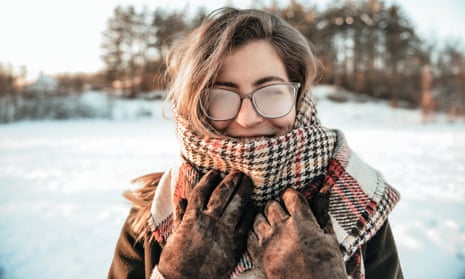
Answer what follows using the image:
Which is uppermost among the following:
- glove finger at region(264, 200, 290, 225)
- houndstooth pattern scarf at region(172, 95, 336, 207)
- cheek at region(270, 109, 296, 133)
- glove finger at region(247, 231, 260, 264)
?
cheek at region(270, 109, 296, 133)

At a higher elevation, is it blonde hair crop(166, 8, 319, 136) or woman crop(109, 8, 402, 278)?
blonde hair crop(166, 8, 319, 136)

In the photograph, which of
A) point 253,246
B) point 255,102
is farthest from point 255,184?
point 255,102

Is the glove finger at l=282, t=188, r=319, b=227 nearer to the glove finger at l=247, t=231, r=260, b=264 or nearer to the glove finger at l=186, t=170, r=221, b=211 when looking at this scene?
the glove finger at l=247, t=231, r=260, b=264

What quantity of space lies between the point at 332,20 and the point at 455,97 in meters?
14.2

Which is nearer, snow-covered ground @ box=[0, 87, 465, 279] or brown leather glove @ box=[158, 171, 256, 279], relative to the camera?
brown leather glove @ box=[158, 171, 256, 279]

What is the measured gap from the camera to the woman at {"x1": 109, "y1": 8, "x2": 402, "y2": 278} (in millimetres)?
926

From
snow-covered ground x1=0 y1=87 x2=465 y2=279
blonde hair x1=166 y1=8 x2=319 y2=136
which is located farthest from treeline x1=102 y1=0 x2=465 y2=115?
blonde hair x1=166 y1=8 x2=319 y2=136

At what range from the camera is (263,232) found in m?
0.96

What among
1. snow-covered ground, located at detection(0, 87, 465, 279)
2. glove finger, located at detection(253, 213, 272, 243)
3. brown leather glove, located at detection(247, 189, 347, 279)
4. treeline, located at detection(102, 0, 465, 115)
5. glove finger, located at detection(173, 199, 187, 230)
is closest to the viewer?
brown leather glove, located at detection(247, 189, 347, 279)

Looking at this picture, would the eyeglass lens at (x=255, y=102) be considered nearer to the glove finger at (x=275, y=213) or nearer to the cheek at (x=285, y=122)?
the cheek at (x=285, y=122)

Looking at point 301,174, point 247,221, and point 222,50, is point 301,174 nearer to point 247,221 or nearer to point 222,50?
point 247,221

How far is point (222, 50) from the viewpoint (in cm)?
113

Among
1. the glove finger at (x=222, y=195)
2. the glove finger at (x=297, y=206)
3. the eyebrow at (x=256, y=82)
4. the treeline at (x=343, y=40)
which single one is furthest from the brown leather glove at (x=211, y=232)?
the treeline at (x=343, y=40)

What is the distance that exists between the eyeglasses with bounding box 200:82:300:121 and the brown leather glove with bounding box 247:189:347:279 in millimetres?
350
